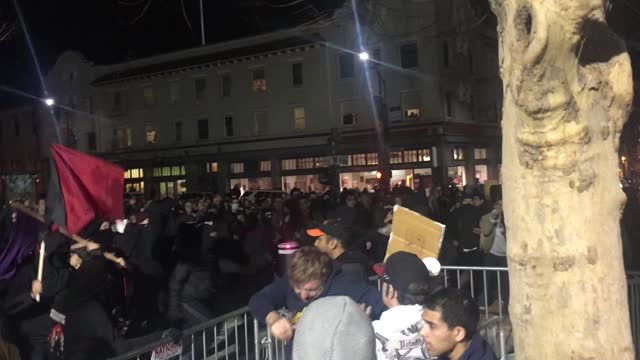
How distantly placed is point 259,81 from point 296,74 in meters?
2.87

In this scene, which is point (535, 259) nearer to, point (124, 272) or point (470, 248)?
point (124, 272)

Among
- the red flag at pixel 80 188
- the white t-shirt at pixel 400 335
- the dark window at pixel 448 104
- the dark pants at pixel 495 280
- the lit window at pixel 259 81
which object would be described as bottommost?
the dark pants at pixel 495 280

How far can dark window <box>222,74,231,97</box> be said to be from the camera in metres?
41.8

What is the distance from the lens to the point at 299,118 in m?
39.4

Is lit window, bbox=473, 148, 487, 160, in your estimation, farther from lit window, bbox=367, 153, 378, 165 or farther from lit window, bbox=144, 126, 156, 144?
lit window, bbox=144, 126, 156, 144

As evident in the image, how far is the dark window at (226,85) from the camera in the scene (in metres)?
41.8

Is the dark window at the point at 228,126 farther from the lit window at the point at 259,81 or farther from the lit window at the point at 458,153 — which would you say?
the lit window at the point at 458,153

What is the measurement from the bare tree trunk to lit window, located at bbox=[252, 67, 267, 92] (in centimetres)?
3861

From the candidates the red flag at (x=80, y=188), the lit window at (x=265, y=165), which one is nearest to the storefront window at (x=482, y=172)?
the lit window at (x=265, y=165)

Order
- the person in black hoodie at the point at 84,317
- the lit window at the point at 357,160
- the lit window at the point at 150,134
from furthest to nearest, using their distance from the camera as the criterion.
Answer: the lit window at the point at 150,134 → the lit window at the point at 357,160 → the person in black hoodie at the point at 84,317

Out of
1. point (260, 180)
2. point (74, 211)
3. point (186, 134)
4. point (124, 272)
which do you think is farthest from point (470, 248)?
point (186, 134)

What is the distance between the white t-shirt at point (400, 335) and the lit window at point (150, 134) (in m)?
44.2

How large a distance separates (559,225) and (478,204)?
8.86 meters

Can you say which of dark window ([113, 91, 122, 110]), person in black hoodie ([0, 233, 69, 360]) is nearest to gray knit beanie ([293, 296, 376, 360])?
person in black hoodie ([0, 233, 69, 360])
